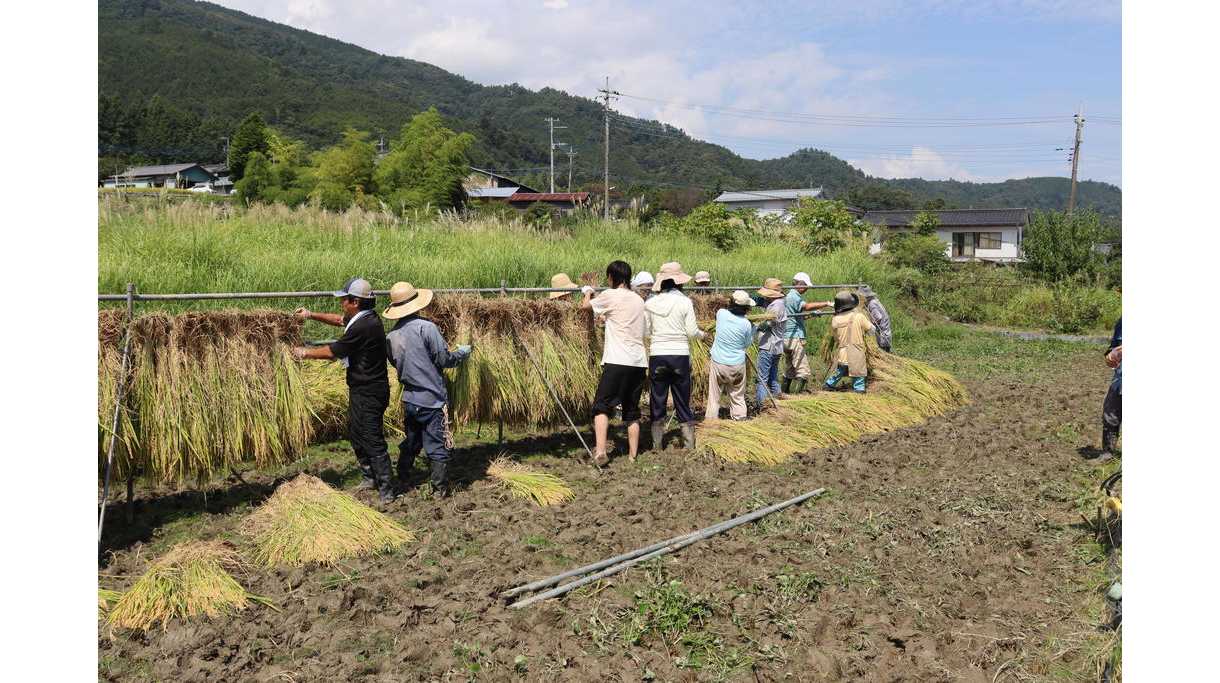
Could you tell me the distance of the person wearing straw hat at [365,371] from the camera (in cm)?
580

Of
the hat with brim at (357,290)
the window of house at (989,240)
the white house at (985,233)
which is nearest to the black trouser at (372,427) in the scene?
the hat with brim at (357,290)

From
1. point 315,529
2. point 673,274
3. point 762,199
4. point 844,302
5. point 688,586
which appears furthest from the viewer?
point 762,199

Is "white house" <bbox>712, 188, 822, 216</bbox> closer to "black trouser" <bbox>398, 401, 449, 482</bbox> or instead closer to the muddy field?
the muddy field

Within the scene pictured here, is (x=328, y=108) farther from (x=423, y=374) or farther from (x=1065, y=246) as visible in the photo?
(x=423, y=374)

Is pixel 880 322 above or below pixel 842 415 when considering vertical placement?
above

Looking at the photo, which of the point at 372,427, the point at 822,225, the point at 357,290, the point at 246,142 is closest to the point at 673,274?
the point at 357,290

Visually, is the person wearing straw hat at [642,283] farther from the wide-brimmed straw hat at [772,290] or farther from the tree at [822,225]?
the tree at [822,225]

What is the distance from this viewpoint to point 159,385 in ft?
17.4

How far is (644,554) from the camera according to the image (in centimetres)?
493

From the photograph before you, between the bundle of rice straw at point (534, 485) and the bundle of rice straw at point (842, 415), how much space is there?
1726mm

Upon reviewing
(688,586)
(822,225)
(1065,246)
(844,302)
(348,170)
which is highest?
(348,170)

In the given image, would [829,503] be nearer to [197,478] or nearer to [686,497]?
[686,497]

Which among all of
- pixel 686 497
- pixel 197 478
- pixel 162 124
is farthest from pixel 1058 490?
pixel 162 124

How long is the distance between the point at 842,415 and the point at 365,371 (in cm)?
487
